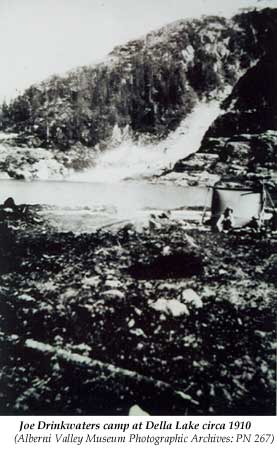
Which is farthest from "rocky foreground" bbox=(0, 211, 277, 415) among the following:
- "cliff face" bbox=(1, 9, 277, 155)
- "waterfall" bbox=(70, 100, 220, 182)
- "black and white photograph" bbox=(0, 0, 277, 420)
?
"cliff face" bbox=(1, 9, 277, 155)

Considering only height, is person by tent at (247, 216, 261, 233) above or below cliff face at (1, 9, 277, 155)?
below

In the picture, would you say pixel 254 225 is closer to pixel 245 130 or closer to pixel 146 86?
pixel 245 130

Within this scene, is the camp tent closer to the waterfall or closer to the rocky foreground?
the rocky foreground

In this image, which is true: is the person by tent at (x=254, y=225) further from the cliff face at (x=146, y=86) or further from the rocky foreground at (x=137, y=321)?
the cliff face at (x=146, y=86)

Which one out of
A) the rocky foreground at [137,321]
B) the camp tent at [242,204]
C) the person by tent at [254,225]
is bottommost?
the rocky foreground at [137,321]

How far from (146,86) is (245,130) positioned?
0.32 metres

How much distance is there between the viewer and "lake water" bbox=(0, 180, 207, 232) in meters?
1.25

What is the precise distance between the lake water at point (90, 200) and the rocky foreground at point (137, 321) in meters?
0.04

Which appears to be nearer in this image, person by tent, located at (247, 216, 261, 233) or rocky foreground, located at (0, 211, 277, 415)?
rocky foreground, located at (0, 211, 277, 415)

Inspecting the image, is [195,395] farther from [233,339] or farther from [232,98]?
[232,98]

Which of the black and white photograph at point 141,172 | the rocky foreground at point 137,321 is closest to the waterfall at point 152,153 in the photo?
the black and white photograph at point 141,172

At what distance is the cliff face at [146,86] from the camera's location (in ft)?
4.19

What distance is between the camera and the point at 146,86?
51.3 inches

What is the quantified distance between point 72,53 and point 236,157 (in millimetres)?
572
